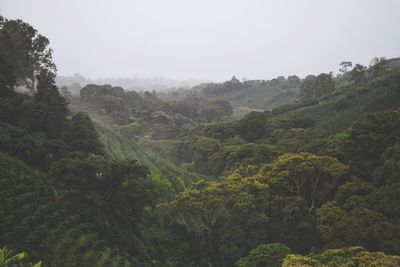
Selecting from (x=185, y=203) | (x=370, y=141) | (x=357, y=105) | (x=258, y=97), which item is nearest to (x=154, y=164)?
(x=185, y=203)

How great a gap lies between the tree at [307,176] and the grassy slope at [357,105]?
20549mm

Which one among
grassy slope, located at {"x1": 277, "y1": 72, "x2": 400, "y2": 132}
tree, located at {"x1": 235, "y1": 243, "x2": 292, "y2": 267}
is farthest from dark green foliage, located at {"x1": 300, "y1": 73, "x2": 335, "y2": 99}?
tree, located at {"x1": 235, "y1": 243, "x2": 292, "y2": 267}

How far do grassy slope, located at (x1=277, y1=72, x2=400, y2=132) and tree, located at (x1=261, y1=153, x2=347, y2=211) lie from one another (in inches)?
809

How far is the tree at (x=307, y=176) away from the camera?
27.6m

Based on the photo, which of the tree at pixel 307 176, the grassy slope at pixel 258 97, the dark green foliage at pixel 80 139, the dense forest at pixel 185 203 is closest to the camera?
the dense forest at pixel 185 203

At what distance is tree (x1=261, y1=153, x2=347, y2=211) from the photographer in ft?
90.5

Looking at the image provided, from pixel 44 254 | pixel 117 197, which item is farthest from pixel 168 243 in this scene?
pixel 44 254

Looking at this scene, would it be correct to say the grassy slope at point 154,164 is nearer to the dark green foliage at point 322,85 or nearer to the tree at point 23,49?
the tree at point 23,49

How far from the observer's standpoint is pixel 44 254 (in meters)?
18.9

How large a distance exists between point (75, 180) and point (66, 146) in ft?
23.1

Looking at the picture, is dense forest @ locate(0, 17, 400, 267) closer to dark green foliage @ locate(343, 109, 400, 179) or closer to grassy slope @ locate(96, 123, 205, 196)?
dark green foliage @ locate(343, 109, 400, 179)

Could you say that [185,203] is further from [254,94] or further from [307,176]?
[254,94]

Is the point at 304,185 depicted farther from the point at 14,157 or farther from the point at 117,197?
the point at 14,157

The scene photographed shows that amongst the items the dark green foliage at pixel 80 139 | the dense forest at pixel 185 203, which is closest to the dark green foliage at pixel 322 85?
the dense forest at pixel 185 203
